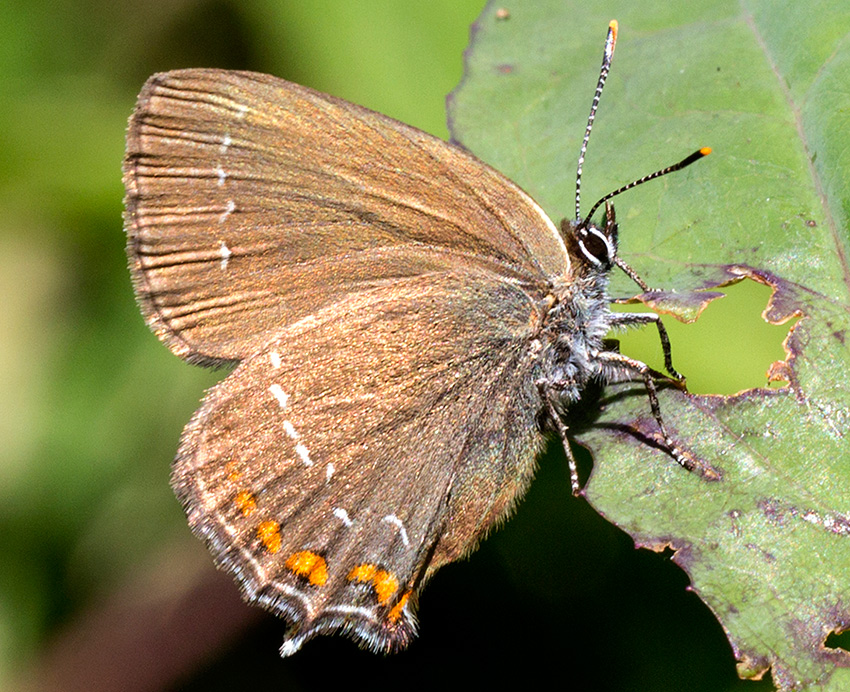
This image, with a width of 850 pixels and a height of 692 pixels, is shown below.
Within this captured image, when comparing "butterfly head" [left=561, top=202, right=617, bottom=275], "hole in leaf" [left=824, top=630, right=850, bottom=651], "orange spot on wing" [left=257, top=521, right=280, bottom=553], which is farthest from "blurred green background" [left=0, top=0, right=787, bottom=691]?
"orange spot on wing" [left=257, top=521, right=280, bottom=553]

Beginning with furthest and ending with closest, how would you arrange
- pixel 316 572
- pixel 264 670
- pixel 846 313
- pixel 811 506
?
1. pixel 264 670
2. pixel 316 572
3. pixel 846 313
4. pixel 811 506

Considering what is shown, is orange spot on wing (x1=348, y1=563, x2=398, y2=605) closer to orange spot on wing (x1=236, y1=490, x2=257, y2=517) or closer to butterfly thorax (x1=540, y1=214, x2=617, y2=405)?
orange spot on wing (x1=236, y1=490, x2=257, y2=517)

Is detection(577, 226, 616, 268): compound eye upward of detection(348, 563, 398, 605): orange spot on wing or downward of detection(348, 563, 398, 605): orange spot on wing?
upward

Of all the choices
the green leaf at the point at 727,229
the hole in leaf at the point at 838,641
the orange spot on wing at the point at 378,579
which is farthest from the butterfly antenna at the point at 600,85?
the hole in leaf at the point at 838,641

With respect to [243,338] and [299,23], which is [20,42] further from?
[243,338]

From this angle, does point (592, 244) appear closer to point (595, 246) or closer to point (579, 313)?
point (595, 246)

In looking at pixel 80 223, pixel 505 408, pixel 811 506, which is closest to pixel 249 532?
pixel 505 408
